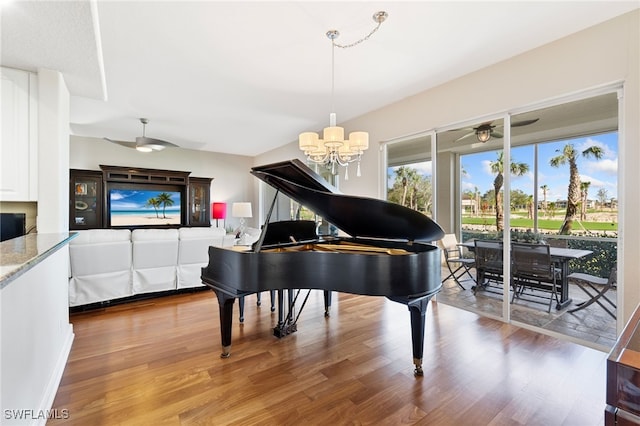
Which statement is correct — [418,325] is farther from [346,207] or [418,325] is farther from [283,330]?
[283,330]

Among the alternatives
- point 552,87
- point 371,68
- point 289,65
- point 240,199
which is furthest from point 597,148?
point 240,199

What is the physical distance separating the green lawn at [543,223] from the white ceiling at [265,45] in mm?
1747

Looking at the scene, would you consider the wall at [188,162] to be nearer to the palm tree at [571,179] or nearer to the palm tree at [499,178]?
the palm tree at [499,178]

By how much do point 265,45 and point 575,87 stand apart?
2.89 metres

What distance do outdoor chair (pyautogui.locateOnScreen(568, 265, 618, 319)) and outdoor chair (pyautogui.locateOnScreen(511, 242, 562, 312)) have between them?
5.8 inches

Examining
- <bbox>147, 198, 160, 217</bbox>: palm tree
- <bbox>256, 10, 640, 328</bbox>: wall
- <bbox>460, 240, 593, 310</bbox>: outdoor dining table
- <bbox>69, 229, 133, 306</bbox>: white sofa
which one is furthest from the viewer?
<bbox>147, 198, 160, 217</bbox>: palm tree

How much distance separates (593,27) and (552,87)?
504 mm

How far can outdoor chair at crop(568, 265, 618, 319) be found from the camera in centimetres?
253

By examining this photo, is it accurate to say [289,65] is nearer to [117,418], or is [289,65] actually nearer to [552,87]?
[552,87]

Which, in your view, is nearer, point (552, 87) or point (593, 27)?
point (593, 27)

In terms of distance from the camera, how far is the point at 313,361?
2.31 meters

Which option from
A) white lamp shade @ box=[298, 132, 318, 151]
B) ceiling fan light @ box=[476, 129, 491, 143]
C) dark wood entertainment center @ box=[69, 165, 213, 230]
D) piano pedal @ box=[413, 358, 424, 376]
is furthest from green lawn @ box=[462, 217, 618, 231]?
dark wood entertainment center @ box=[69, 165, 213, 230]

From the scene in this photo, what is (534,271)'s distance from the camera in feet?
9.93

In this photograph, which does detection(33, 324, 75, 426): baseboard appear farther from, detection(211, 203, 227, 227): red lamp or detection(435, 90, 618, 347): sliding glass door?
detection(211, 203, 227, 227): red lamp
